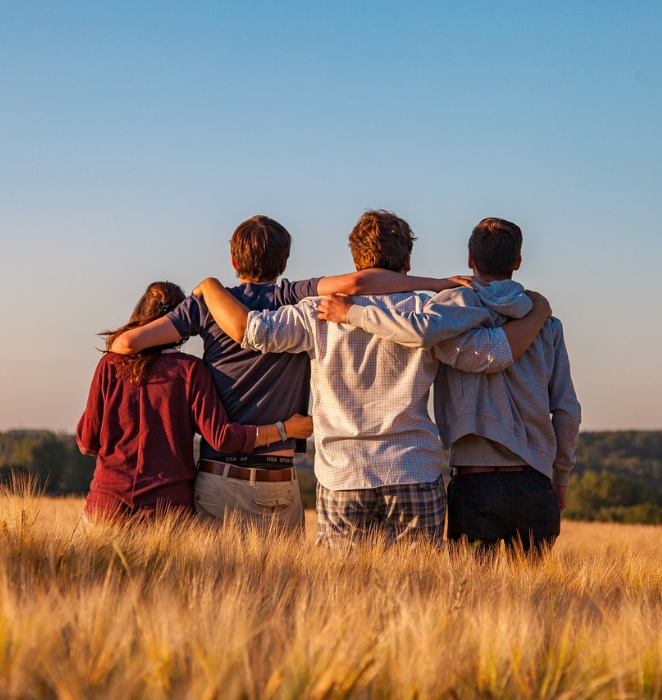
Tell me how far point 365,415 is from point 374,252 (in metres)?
1.01

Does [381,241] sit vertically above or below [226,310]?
above

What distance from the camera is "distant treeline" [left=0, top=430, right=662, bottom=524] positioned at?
46.6 metres

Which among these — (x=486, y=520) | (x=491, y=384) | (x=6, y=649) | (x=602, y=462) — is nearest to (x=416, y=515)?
(x=486, y=520)

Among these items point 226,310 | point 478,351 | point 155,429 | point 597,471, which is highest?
point 226,310

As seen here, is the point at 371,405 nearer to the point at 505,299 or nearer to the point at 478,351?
the point at 478,351

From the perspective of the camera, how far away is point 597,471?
78062 millimetres

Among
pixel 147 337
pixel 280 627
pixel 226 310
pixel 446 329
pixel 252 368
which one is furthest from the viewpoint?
pixel 252 368

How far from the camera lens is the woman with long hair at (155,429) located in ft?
17.2

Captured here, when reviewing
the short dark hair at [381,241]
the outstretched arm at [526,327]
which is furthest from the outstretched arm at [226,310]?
the outstretched arm at [526,327]

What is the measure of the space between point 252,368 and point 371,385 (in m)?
0.79

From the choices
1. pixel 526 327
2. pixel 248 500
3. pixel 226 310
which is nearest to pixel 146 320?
pixel 226 310

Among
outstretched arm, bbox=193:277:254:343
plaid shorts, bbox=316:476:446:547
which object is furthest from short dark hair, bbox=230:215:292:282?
plaid shorts, bbox=316:476:446:547

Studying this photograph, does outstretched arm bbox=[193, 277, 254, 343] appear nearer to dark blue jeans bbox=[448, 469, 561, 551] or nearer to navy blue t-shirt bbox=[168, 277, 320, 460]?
navy blue t-shirt bbox=[168, 277, 320, 460]

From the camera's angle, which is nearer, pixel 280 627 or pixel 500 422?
pixel 280 627
